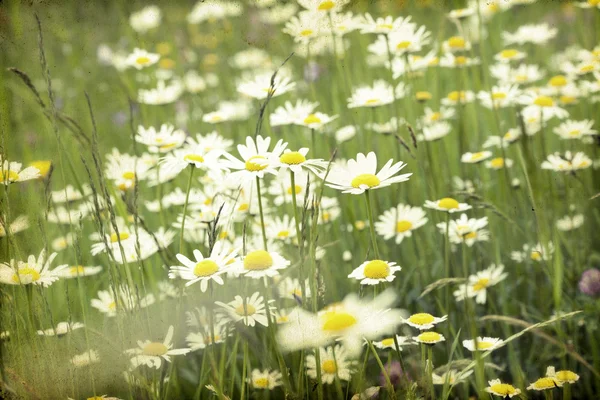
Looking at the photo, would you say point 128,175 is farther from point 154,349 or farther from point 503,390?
point 503,390

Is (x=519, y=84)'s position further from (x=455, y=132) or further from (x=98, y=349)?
(x=98, y=349)

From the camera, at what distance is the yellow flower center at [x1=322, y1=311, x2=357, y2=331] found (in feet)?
2.29

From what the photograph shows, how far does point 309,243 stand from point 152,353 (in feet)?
1.04

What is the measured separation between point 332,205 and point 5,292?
630 millimetres

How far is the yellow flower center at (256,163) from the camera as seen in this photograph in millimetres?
769

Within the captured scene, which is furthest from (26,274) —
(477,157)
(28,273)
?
(477,157)

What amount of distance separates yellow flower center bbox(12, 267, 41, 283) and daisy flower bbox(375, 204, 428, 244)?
2.04 feet

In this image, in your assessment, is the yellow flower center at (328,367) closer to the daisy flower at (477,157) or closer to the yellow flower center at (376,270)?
the yellow flower center at (376,270)

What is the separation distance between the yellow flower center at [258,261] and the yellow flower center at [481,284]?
1.52 feet

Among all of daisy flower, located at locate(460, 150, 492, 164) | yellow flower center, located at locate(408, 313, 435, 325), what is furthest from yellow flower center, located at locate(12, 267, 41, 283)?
daisy flower, located at locate(460, 150, 492, 164)

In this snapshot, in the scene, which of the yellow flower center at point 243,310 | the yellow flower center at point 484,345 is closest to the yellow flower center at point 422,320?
the yellow flower center at point 484,345

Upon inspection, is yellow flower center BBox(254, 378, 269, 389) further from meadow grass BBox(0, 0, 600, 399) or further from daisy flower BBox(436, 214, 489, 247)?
daisy flower BBox(436, 214, 489, 247)

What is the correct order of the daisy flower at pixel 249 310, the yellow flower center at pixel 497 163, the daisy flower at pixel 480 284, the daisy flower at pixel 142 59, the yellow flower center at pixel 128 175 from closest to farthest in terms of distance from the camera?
the daisy flower at pixel 249 310 < the daisy flower at pixel 480 284 < the yellow flower center at pixel 128 175 < the yellow flower center at pixel 497 163 < the daisy flower at pixel 142 59

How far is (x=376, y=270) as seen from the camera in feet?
2.51
